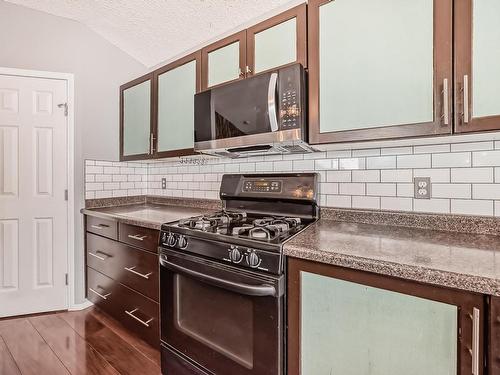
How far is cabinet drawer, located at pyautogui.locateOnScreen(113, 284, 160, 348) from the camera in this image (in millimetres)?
1867

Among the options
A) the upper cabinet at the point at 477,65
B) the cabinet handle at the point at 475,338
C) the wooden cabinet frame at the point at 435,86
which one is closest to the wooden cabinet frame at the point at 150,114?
the wooden cabinet frame at the point at 435,86

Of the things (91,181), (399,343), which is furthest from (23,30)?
(399,343)

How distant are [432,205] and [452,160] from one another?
229 millimetres

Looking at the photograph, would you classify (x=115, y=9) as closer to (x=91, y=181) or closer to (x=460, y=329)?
(x=91, y=181)

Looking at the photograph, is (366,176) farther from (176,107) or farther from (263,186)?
(176,107)

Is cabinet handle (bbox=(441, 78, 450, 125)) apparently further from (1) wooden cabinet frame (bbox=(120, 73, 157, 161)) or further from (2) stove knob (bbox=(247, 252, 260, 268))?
(1) wooden cabinet frame (bbox=(120, 73, 157, 161))

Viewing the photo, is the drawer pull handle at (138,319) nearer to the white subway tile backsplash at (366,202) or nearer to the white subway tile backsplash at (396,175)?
the white subway tile backsplash at (366,202)

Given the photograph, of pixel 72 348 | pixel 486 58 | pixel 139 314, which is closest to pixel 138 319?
pixel 139 314

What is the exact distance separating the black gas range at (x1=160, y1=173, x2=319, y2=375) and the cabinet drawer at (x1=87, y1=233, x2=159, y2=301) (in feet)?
0.69

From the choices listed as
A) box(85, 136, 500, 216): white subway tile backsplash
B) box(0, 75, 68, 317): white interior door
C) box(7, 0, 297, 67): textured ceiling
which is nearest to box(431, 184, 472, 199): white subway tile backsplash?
box(85, 136, 500, 216): white subway tile backsplash

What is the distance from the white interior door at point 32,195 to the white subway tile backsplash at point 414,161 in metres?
2.59

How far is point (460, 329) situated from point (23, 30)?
11.0ft

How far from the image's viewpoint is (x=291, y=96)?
1.48 m

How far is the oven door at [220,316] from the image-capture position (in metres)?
1.23
